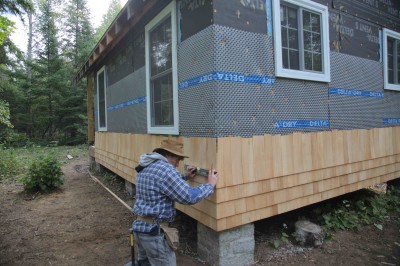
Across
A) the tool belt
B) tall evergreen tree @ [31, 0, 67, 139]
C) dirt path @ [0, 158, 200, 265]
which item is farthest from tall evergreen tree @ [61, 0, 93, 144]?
the tool belt

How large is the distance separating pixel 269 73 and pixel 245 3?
0.92 meters

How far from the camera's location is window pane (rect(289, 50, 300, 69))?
4219 mm

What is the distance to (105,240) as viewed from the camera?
170 inches

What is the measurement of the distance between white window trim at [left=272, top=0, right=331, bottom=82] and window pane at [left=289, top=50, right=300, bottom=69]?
139 mm

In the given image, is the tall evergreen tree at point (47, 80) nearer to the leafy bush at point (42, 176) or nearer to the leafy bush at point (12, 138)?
the leafy bush at point (12, 138)

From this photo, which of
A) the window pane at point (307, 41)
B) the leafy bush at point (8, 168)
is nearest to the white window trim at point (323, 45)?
the window pane at point (307, 41)

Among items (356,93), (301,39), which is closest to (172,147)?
(301,39)

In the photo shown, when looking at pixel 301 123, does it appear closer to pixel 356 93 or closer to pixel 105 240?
pixel 356 93

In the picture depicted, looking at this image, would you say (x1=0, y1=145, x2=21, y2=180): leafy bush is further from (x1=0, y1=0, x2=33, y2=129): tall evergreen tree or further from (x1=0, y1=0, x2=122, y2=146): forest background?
(x1=0, y1=0, x2=122, y2=146): forest background

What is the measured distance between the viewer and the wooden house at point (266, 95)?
3.39m

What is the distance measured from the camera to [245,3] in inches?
141

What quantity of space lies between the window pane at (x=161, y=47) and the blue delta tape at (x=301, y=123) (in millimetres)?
1919

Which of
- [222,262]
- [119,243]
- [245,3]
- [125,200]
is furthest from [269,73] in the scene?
[125,200]

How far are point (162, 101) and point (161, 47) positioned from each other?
0.89m
